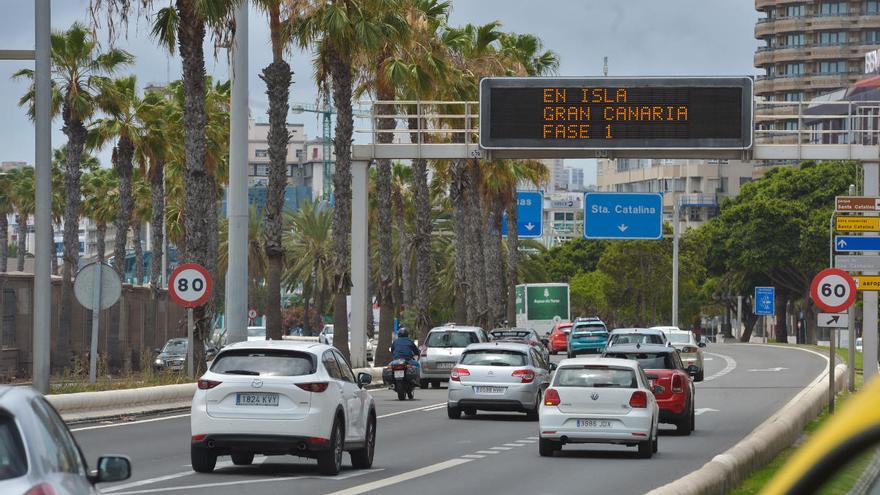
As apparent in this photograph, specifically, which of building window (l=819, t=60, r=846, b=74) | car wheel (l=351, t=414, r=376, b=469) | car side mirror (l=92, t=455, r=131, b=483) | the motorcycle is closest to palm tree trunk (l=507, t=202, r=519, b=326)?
the motorcycle

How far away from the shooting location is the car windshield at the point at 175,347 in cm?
4991

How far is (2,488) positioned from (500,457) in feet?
54.0

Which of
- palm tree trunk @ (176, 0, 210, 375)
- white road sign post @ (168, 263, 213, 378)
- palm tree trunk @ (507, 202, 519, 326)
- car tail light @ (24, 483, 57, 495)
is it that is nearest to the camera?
car tail light @ (24, 483, 57, 495)

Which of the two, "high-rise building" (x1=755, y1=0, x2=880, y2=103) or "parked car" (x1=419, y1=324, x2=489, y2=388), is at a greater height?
"high-rise building" (x1=755, y1=0, x2=880, y2=103)

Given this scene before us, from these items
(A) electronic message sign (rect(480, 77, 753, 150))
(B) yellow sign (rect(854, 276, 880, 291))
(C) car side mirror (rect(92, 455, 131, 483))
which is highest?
(A) electronic message sign (rect(480, 77, 753, 150))

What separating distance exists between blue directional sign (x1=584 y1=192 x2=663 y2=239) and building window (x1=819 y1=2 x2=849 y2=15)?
320ft

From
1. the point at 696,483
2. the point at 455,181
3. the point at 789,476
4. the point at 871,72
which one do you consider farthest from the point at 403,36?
the point at 871,72

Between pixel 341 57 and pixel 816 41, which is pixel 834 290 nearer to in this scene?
pixel 341 57

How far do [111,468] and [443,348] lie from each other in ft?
116

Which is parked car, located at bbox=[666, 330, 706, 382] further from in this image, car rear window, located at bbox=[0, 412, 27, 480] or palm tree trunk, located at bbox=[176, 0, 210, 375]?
car rear window, located at bbox=[0, 412, 27, 480]

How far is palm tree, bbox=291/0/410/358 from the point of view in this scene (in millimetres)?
43956

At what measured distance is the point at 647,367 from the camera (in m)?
27.9

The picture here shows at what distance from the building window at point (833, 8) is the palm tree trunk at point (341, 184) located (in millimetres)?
126279

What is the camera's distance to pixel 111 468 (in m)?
8.27
